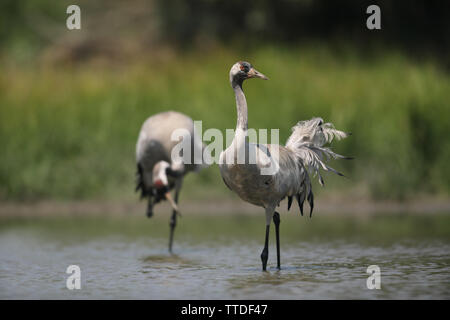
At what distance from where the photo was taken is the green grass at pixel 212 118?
14383 millimetres

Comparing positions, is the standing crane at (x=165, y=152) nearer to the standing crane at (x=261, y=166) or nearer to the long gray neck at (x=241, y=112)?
the standing crane at (x=261, y=166)

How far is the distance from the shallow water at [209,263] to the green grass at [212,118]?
191cm

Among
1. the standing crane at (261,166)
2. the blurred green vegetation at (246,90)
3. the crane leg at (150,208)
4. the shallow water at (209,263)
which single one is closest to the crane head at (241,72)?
the standing crane at (261,166)

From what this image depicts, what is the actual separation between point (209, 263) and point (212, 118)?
6374 millimetres

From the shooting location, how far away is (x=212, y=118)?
1540cm

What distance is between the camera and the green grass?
14.4 m

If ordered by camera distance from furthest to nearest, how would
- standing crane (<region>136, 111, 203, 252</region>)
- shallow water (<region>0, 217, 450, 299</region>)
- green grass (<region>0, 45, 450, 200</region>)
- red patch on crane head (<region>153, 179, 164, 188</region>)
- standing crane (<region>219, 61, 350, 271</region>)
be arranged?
green grass (<region>0, 45, 450, 200</region>)
standing crane (<region>136, 111, 203, 252</region>)
red patch on crane head (<region>153, 179, 164, 188</region>)
standing crane (<region>219, 61, 350, 271</region>)
shallow water (<region>0, 217, 450, 299</region>)

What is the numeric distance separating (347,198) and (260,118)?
7.49 ft

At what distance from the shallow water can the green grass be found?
1914mm

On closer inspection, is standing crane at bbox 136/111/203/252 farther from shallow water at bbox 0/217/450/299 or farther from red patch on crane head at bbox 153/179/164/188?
shallow water at bbox 0/217/450/299

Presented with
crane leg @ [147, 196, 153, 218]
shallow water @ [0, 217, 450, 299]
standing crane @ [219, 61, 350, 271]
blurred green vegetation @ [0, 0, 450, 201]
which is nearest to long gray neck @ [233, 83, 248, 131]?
standing crane @ [219, 61, 350, 271]

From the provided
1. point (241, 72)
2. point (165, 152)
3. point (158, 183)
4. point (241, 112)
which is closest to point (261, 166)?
point (241, 112)

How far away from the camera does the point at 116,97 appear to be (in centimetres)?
1647

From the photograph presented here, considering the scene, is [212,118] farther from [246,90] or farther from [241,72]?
[241,72]
